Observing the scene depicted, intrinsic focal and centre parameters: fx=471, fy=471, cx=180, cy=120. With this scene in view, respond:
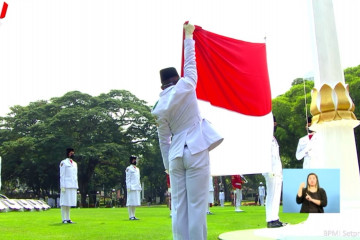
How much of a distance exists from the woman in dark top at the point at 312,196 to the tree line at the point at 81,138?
34833 mm

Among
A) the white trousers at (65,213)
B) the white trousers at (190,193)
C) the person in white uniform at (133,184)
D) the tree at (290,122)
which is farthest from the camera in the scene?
the tree at (290,122)

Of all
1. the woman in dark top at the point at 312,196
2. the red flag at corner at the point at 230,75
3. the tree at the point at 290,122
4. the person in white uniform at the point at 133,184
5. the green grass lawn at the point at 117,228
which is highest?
the tree at the point at 290,122

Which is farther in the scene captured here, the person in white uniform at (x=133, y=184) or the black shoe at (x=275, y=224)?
the person in white uniform at (x=133, y=184)

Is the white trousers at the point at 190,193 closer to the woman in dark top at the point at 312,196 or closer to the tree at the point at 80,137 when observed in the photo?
the woman in dark top at the point at 312,196

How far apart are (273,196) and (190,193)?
4.61 metres

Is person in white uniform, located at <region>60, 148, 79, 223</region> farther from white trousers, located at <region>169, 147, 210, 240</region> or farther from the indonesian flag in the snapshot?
white trousers, located at <region>169, 147, 210, 240</region>

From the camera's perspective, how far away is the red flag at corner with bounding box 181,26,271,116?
20.8 feet

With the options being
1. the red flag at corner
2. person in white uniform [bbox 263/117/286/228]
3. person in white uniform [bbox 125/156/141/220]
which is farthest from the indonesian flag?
person in white uniform [bbox 125/156/141/220]

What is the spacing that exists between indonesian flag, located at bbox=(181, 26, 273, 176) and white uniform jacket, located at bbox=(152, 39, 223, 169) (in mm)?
1448

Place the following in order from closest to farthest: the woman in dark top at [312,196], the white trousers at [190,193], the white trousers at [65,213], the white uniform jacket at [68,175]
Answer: the white trousers at [190,193] → the woman in dark top at [312,196] → the white trousers at [65,213] → the white uniform jacket at [68,175]

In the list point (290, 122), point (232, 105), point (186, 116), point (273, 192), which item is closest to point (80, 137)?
point (290, 122)

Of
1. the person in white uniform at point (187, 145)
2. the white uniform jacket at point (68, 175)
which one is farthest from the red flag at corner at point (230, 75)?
the white uniform jacket at point (68, 175)

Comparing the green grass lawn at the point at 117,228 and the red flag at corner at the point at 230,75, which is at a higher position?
the red flag at corner at the point at 230,75

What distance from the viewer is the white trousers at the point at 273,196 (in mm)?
8844
